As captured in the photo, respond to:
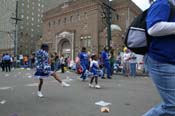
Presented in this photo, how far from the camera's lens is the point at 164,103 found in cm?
301

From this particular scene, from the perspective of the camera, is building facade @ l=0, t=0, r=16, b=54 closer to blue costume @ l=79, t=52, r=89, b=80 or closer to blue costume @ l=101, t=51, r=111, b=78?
blue costume @ l=101, t=51, r=111, b=78

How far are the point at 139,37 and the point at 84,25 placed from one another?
63.1 metres

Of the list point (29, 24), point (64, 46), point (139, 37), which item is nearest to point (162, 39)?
point (139, 37)

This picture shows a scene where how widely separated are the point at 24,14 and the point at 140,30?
128184mm

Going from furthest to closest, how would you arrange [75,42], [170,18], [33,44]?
[33,44] → [75,42] → [170,18]

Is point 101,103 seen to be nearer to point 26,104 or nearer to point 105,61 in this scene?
point 26,104

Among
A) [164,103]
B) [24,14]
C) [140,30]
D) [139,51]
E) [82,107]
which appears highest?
[24,14]

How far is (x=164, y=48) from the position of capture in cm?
296

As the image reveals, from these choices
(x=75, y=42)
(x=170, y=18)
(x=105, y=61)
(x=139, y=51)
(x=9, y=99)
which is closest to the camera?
(x=170, y=18)

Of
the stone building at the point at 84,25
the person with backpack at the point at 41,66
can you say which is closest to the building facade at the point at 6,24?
the stone building at the point at 84,25

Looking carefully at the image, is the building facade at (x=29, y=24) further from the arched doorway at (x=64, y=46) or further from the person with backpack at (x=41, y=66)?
the person with backpack at (x=41, y=66)

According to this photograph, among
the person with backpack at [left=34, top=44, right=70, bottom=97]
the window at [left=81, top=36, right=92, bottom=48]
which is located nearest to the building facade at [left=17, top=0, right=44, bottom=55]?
the window at [left=81, top=36, right=92, bottom=48]

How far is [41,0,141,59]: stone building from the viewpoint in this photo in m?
60.9

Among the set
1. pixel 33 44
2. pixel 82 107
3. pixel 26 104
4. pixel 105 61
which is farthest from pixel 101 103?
pixel 33 44
